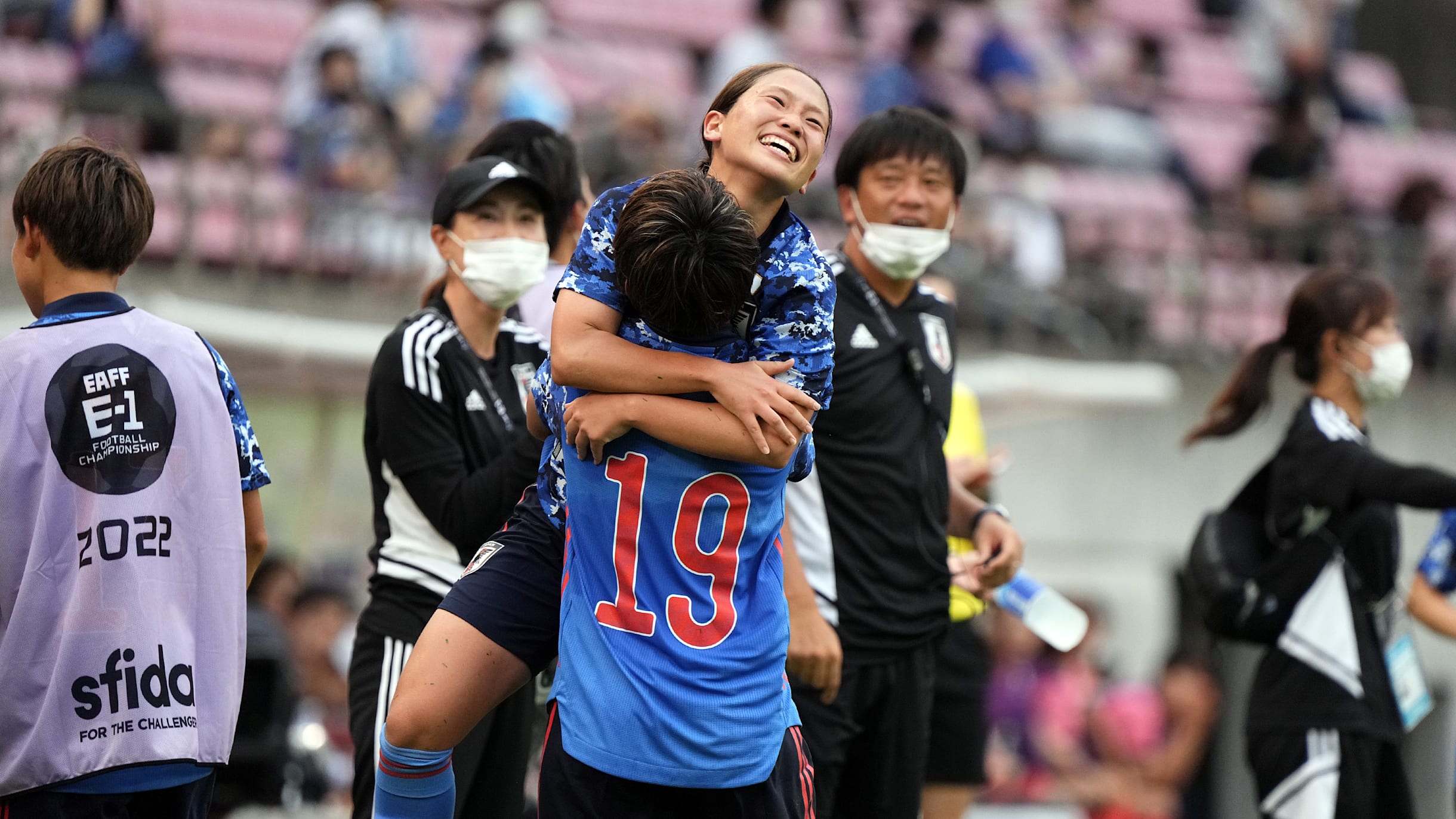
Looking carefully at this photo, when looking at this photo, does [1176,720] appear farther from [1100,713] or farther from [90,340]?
[90,340]

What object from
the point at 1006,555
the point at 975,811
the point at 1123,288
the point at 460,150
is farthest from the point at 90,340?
the point at 1123,288

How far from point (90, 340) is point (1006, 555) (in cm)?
239

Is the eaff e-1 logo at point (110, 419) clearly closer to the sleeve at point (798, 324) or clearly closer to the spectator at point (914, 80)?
the sleeve at point (798, 324)

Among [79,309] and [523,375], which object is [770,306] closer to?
[523,375]

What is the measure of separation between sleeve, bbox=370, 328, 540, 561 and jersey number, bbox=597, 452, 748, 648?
891mm

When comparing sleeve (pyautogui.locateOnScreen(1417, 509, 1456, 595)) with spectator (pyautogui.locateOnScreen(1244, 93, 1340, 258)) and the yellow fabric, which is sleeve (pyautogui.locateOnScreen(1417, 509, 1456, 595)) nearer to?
the yellow fabric

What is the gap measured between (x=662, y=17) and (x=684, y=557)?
1262cm

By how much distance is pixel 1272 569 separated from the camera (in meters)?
5.06

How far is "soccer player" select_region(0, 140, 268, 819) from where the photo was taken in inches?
127

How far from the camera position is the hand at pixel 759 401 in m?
3.09

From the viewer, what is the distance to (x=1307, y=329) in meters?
5.28

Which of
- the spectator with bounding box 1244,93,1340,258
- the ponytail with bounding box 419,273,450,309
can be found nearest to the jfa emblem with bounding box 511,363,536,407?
the ponytail with bounding box 419,273,450,309

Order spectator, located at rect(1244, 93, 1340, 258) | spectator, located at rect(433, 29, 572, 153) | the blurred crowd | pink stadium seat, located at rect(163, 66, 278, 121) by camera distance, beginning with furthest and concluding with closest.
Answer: spectator, located at rect(1244, 93, 1340, 258) < pink stadium seat, located at rect(163, 66, 278, 121) < spectator, located at rect(433, 29, 572, 153) < the blurred crowd

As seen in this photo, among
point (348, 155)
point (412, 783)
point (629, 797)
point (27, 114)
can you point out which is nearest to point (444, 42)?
point (348, 155)
